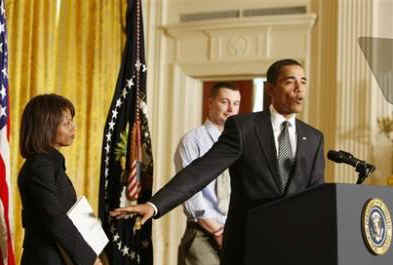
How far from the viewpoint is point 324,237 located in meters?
2.15

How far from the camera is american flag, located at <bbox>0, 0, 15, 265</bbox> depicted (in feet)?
13.2

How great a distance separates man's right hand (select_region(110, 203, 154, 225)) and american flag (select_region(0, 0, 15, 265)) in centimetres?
170

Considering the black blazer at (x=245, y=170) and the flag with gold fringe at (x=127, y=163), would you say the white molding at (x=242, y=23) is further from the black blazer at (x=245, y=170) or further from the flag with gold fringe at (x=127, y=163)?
the black blazer at (x=245, y=170)

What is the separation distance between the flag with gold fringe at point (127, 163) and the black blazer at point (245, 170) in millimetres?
2813

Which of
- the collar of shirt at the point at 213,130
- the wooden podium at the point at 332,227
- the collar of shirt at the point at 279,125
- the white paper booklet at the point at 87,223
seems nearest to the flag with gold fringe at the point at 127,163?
the collar of shirt at the point at 213,130

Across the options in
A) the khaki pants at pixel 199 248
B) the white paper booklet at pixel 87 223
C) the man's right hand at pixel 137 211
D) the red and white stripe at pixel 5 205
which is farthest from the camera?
the khaki pants at pixel 199 248

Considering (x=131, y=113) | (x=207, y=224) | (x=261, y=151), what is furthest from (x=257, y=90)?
(x=261, y=151)

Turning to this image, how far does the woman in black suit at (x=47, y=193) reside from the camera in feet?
9.34

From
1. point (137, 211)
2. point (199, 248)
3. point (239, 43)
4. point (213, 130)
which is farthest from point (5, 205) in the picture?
point (239, 43)

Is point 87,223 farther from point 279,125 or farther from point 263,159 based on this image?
point 279,125

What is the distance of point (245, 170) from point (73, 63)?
3521mm

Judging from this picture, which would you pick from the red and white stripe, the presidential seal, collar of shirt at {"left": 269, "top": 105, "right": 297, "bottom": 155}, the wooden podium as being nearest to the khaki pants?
the red and white stripe

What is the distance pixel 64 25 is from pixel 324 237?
4370mm

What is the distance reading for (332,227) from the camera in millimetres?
2117
